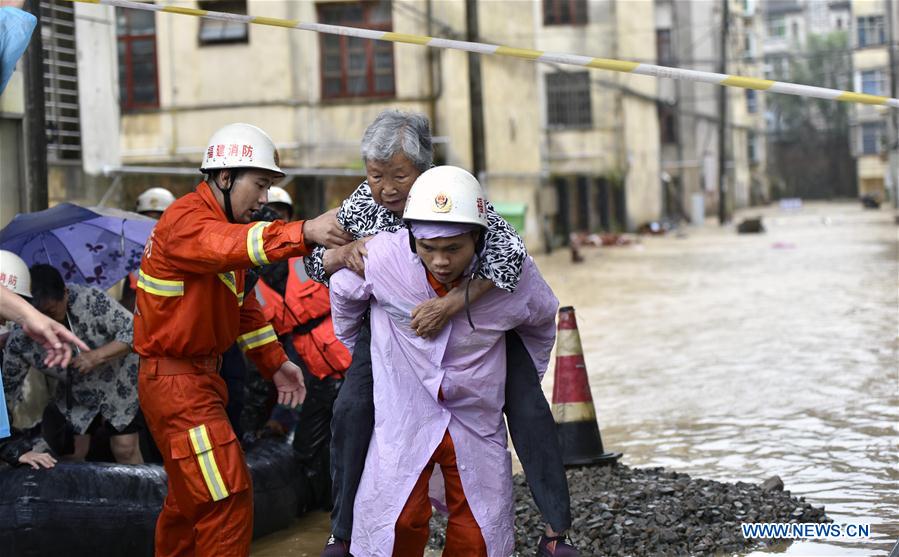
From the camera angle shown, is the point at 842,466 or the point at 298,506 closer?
the point at 298,506

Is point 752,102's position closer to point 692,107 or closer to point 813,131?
point 813,131

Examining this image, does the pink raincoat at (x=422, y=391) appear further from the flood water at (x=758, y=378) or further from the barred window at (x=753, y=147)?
the barred window at (x=753, y=147)

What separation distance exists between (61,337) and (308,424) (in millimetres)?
3170

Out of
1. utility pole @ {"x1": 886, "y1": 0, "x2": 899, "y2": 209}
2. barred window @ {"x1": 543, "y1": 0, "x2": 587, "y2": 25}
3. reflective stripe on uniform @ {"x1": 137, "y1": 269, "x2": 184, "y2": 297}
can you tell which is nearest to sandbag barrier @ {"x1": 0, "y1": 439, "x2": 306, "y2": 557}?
reflective stripe on uniform @ {"x1": 137, "y1": 269, "x2": 184, "y2": 297}

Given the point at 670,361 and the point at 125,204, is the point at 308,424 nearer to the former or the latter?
the point at 670,361

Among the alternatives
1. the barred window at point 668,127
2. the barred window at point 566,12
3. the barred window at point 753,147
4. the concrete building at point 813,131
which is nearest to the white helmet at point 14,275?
the barred window at point 566,12

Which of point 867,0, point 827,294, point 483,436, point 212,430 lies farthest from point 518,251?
point 867,0

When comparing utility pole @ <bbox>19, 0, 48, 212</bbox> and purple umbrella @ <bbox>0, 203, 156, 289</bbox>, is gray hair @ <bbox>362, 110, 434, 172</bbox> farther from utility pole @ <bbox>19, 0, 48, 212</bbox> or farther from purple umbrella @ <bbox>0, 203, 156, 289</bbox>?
utility pole @ <bbox>19, 0, 48, 212</bbox>

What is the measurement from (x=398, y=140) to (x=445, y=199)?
1.60 ft

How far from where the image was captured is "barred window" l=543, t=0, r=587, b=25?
44.0m

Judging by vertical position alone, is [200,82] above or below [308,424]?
above

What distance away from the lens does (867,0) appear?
72312mm

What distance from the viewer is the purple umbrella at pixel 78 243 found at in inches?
292

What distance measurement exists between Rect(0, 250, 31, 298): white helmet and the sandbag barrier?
0.86 meters
